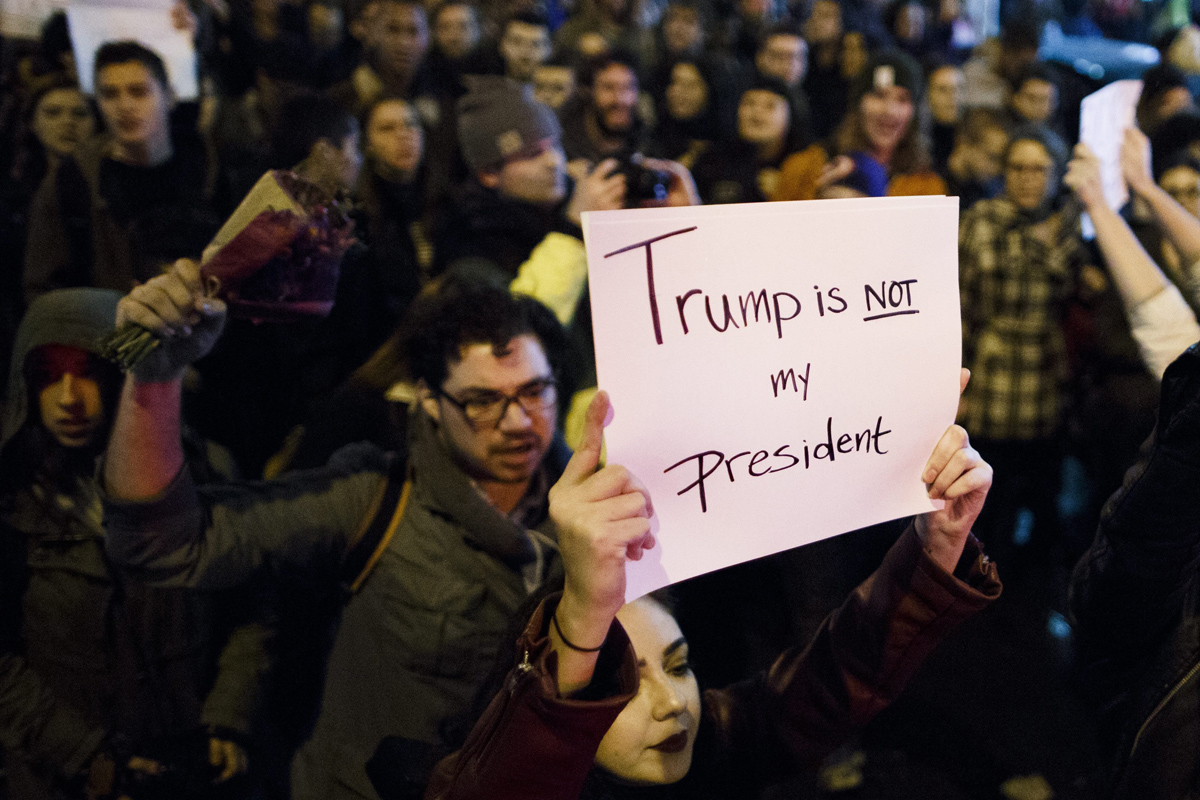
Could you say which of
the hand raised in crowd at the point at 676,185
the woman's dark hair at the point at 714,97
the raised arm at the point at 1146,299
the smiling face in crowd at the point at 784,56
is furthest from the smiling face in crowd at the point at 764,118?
the raised arm at the point at 1146,299

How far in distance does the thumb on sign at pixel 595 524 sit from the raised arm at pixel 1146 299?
141 cm

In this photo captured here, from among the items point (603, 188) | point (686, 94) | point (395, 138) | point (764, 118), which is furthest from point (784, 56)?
point (603, 188)

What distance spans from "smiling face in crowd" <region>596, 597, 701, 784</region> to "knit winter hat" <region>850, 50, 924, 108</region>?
11.6ft

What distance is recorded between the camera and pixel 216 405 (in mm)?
2719

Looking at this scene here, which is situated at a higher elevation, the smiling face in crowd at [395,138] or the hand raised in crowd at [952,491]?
the smiling face in crowd at [395,138]

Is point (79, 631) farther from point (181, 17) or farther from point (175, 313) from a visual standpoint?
point (181, 17)

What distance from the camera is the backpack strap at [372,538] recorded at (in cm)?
166

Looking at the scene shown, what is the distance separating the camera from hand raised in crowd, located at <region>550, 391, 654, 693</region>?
981 millimetres

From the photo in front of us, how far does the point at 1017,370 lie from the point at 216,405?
2.63 m

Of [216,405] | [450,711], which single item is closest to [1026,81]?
[216,405]

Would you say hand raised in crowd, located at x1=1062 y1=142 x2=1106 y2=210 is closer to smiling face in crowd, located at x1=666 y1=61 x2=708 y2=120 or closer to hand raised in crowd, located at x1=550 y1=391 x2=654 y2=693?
hand raised in crowd, located at x1=550 y1=391 x2=654 y2=693

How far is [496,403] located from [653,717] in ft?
2.21

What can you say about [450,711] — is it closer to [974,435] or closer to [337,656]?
[337,656]

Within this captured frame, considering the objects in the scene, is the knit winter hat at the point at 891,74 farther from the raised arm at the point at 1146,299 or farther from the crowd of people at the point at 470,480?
the raised arm at the point at 1146,299
